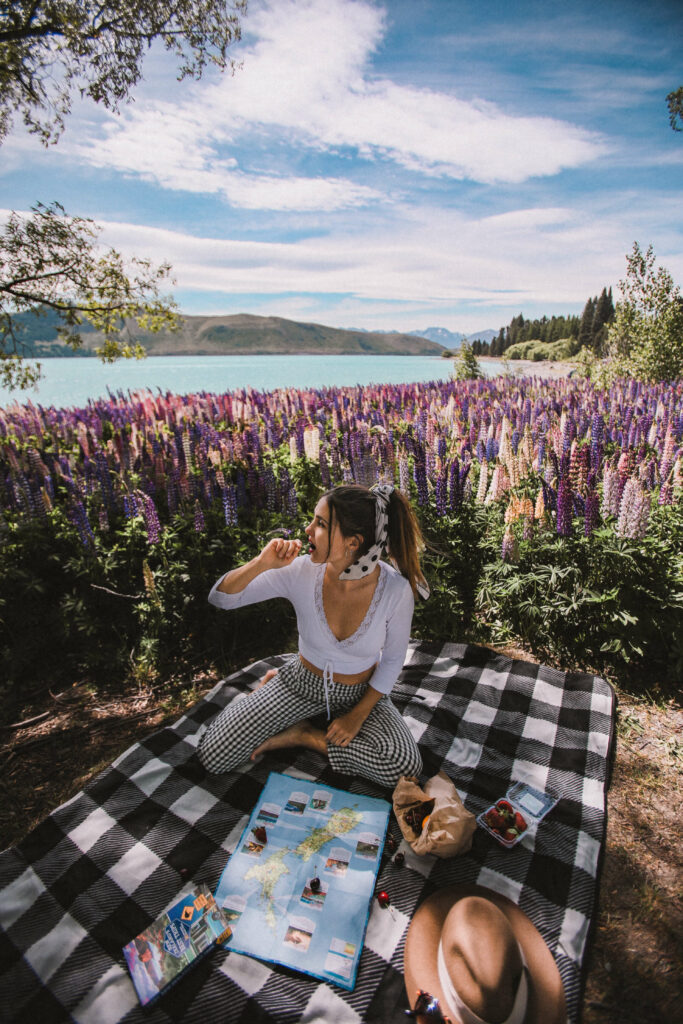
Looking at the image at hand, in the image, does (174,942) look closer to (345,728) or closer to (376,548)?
(345,728)

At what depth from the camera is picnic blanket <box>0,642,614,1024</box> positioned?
210 centimetres

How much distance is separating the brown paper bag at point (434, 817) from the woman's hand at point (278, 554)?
1521 millimetres

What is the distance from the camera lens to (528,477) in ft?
16.9

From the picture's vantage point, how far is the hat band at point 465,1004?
1712 mm

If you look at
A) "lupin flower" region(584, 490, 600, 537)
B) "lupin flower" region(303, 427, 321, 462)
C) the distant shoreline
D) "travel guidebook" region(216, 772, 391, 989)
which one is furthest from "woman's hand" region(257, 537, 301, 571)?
the distant shoreline

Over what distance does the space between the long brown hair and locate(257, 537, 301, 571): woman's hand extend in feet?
0.96

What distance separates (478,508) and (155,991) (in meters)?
4.12

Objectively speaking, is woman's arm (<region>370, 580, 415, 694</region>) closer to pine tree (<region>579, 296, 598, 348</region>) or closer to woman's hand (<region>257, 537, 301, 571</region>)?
woman's hand (<region>257, 537, 301, 571</region>)

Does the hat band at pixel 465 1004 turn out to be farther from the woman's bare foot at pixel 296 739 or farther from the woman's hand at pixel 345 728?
the woman's bare foot at pixel 296 739

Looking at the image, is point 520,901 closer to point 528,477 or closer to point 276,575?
point 276,575

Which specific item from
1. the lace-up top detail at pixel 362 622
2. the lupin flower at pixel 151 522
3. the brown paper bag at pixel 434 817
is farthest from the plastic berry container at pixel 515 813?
the lupin flower at pixel 151 522

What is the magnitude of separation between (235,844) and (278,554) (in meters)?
1.73

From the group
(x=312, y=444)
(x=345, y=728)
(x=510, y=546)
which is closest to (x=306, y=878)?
(x=345, y=728)

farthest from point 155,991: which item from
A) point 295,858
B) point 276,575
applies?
point 276,575
